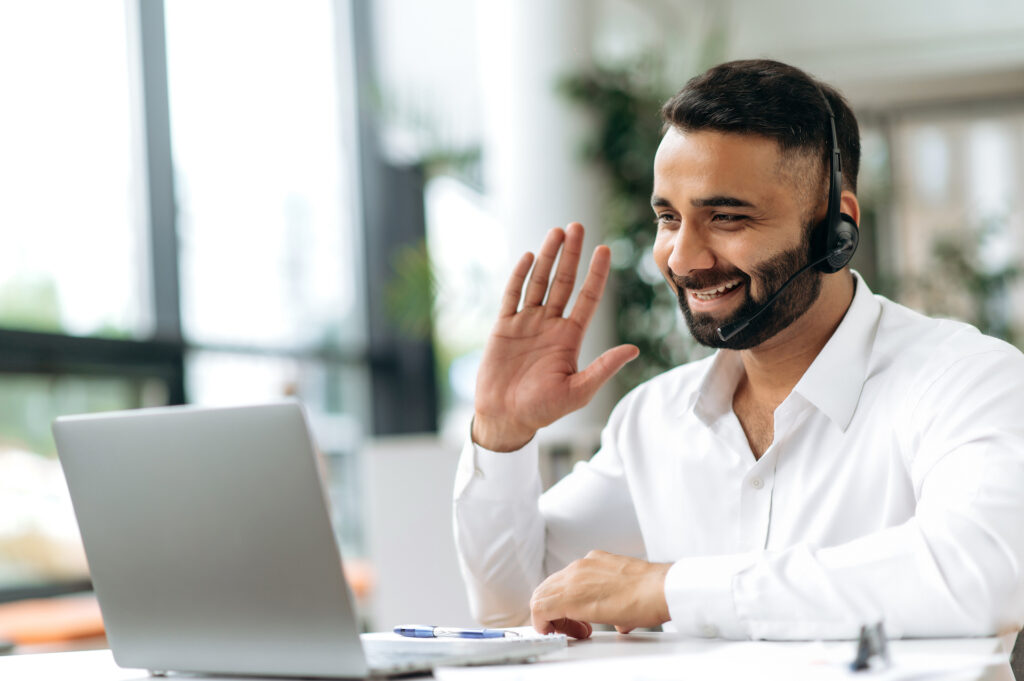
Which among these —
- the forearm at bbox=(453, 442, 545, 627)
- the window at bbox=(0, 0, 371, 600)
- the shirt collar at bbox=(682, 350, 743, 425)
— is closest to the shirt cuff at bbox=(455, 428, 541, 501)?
the forearm at bbox=(453, 442, 545, 627)

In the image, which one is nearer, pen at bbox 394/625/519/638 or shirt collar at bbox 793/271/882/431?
pen at bbox 394/625/519/638

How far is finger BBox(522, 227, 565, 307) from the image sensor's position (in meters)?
1.58

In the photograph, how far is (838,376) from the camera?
146 centimetres

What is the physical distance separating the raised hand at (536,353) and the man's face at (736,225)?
12 centimetres

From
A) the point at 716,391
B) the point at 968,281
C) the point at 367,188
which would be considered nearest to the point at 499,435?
the point at 716,391

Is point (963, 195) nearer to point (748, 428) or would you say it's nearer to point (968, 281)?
point (968, 281)

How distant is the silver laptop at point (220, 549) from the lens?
3.23ft

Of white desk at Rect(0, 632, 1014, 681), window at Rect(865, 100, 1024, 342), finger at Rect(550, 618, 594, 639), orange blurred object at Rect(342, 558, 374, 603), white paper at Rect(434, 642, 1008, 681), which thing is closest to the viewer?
white paper at Rect(434, 642, 1008, 681)

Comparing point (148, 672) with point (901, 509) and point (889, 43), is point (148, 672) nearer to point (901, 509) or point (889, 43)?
point (901, 509)

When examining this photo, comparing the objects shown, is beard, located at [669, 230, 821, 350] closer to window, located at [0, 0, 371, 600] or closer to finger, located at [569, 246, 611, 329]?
finger, located at [569, 246, 611, 329]

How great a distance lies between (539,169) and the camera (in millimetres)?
4270

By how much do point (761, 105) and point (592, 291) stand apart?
0.33 meters

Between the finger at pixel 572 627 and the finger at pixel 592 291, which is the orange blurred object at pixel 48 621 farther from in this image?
the finger at pixel 572 627

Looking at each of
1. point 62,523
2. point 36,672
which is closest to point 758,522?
point 36,672
